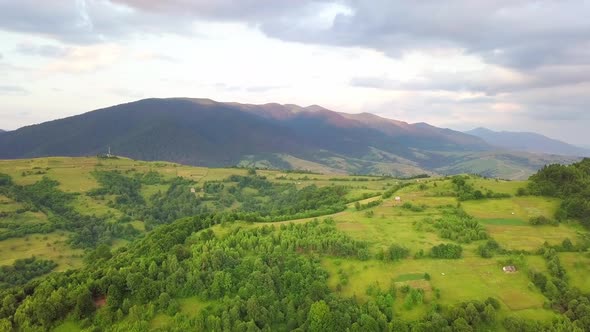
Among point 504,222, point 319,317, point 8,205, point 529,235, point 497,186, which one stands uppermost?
point 497,186

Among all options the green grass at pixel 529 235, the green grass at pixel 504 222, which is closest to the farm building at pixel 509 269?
the green grass at pixel 529 235

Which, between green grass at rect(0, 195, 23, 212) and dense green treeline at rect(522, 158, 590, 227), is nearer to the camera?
dense green treeline at rect(522, 158, 590, 227)

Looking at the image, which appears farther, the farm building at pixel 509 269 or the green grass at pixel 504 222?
the green grass at pixel 504 222

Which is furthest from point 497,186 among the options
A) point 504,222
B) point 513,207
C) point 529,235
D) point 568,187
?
point 529,235

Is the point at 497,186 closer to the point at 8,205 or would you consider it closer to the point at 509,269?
the point at 509,269

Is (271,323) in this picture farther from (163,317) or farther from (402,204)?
(402,204)

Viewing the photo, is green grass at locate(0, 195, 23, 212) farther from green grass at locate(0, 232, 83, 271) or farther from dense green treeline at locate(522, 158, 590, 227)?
dense green treeline at locate(522, 158, 590, 227)

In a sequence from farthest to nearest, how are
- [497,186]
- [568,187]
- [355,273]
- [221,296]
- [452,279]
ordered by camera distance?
[497,186] < [568,187] < [355,273] < [452,279] < [221,296]

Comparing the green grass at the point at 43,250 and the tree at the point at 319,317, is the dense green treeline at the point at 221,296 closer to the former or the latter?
the tree at the point at 319,317

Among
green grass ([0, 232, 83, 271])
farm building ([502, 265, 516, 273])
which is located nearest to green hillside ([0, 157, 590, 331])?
farm building ([502, 265, 516, 273])

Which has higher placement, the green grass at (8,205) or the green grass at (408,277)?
the green grass at (8,205)
